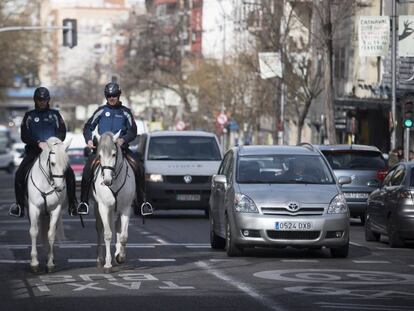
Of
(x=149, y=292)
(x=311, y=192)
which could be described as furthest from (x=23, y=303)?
(x=311, y=192)

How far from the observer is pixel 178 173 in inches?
1336

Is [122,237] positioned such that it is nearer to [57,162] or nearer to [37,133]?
[57,162]

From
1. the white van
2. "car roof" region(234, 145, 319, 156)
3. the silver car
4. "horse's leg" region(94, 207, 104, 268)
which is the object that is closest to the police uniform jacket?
"horse's leg" region(94, 207, 104, 268)

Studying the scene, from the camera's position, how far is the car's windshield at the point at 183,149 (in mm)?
34594

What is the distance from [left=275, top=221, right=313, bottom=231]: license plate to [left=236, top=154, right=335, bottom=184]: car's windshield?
45.3 inches

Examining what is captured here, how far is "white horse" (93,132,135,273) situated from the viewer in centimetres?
1873

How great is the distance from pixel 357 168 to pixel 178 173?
416cm

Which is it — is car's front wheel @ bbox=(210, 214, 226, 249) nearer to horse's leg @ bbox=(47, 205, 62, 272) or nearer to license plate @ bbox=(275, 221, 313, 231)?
license plate @ bbox=(275, 221, 313, 231)

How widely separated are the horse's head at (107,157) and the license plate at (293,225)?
3049 mm

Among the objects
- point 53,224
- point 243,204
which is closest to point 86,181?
point 53,224

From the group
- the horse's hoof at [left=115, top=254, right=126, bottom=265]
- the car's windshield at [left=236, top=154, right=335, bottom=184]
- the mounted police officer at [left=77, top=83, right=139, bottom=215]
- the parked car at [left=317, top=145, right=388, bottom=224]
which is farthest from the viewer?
the parked car at [left=317, top=145, right=388, bottom=224]

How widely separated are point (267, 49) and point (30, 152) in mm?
41748

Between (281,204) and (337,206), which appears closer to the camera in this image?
(281,204)

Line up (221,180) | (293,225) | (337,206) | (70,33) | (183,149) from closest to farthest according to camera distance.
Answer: (293,225)
(337,206)
(221,180)
(183,149)
(70,33)
